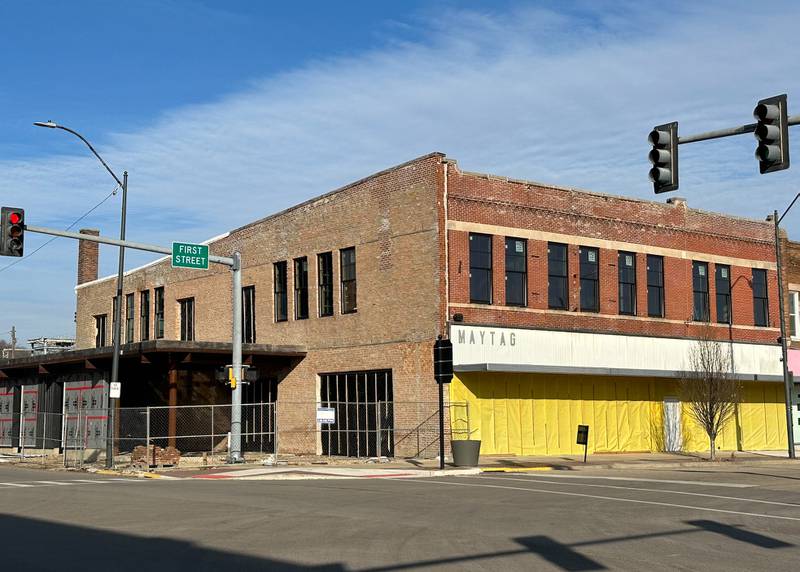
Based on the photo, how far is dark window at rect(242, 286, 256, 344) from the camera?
42.4 m

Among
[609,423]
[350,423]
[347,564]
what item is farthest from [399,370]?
[347,564]

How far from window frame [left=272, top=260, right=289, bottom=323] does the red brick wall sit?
10.00m

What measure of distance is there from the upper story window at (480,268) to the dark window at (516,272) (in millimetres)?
872

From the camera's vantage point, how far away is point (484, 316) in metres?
33.5

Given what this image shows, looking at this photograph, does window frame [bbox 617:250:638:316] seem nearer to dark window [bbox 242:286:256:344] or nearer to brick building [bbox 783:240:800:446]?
brick building [bbox 783:240:800:446]

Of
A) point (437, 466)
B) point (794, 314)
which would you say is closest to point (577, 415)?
point (437, 466)

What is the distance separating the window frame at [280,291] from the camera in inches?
1593

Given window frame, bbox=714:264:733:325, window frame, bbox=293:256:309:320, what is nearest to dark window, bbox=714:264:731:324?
window frame, bbox=714:264:733:325

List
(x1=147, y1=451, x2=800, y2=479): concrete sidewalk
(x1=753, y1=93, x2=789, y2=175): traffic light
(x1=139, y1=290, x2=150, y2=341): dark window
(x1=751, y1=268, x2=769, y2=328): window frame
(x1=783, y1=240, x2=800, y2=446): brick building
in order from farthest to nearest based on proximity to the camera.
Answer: (x1=139, y1=290, x2=150, y2=341): dark window < (x1=783, y1=240, x2=800, y2=446): brick building < (x1=751, y1=268, x2=769, y2=328): window frame < (x1=147, y1=451, x2=800, y2=479): concrete sidewalk < (x1=753, y1=93, x2=789, y2=175): traffic light

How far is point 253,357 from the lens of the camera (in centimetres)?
3972

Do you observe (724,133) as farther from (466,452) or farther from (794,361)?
(794,361)

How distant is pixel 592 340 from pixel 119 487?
1945cm

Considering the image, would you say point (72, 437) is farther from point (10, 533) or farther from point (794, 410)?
point (794, 410)

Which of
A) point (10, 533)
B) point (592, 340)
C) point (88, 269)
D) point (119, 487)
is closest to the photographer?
point (10, 533)
